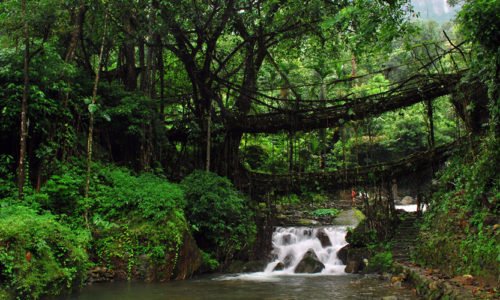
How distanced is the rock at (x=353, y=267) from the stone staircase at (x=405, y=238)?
1.18 meters

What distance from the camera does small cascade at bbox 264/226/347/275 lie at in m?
13.9

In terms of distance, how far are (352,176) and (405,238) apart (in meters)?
2.62

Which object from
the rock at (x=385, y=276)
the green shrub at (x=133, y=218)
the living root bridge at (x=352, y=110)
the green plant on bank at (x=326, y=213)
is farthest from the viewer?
the green plant on bank at (x=326, y=213)

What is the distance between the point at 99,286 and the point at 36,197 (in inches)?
89.9

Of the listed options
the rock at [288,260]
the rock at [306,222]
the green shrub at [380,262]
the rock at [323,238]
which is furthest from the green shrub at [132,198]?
the rock at [306,222]

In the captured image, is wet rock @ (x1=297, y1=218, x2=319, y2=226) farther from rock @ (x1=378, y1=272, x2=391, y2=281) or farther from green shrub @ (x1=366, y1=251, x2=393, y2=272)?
rock @ (x1=378, y1=272, x2=391, y2=281)

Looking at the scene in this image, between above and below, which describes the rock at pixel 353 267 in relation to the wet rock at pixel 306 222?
below

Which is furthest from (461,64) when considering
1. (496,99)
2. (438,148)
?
(496,99)

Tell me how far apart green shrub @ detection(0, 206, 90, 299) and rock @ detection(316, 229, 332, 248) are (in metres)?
9.67

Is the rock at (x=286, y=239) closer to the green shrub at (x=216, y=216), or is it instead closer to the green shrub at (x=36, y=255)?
the green shrub at (x=216, y=216)

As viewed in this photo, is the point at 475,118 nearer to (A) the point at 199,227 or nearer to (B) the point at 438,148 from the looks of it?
(B) the point at 438,148

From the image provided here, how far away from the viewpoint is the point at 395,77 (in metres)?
31.5

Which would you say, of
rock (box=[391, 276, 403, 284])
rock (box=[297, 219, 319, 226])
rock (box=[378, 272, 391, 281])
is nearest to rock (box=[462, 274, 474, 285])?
rock (box=[391, 276, 403, 284])

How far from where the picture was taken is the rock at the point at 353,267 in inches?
516
